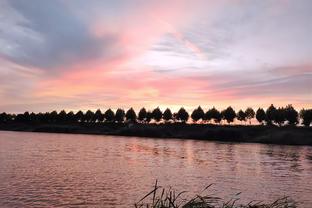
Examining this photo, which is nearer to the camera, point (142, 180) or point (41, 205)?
point (41, 205)

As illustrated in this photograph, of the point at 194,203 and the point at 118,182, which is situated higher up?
the point at 194,203

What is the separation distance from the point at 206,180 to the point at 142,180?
717 cm

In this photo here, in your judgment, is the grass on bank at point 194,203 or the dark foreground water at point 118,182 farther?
the dark foreground water at point 118,182

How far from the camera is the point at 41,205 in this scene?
2852 cm

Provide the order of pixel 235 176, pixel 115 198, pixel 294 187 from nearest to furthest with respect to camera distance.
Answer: pixel 115 198 < pixel 294 187 < pixel 235 176

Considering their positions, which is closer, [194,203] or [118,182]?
[194,203]

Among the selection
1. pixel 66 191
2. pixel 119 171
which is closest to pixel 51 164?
pixel 119 171

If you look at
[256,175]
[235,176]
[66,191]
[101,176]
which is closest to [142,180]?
[101,176]

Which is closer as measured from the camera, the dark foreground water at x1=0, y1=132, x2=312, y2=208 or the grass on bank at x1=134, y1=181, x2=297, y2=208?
the grass on bank at x1=134, y1=181, x2=297, y2=208

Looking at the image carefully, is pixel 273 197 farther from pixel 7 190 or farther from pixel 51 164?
pixel 51 164

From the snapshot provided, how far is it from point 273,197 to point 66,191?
58.6 feet

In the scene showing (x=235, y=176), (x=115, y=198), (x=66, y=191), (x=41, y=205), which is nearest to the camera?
(x=41, y=205)

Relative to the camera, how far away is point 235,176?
4866 centimetres

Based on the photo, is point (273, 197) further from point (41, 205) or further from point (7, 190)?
point (7, 190)
